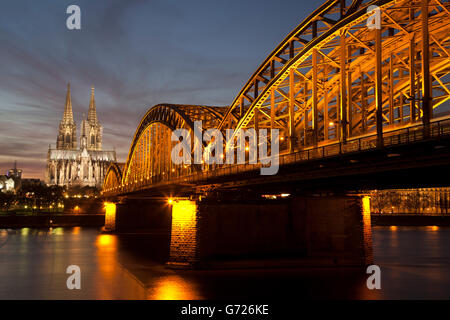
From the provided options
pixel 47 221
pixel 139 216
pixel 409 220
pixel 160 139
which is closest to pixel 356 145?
pixel 160 139

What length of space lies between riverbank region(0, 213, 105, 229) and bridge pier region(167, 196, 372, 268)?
86.0m

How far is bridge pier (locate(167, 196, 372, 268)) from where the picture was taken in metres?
41.9

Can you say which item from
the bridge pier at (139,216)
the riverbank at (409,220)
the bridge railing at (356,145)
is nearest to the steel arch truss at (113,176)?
the bridge pier at (139,216)

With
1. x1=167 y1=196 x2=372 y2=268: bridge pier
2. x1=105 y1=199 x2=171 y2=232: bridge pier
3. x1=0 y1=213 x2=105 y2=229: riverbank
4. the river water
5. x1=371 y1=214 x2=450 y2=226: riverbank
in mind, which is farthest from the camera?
x1=371 y1=214 x2=450 y2=226: riverbank

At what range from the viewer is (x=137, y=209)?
10369 cm

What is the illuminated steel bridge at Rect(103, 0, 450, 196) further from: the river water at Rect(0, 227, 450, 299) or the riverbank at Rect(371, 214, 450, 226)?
the riverbank at Rect(371, 214, 450, 226)

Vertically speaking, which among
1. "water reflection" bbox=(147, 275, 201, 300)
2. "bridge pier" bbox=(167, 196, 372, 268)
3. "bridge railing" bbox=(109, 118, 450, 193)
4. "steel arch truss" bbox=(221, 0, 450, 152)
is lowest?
"water reflection" bbox=(147, 275, 201, 300)

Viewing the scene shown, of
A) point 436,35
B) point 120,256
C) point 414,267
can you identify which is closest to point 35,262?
point 120,256

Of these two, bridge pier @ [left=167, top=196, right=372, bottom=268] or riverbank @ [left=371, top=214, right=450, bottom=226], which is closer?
bridge pier @ [left=167, top=196, right=372, bottom=268]

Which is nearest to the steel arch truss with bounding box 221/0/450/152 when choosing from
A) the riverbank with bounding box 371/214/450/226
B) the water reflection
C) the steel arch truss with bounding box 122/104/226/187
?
the water reflection

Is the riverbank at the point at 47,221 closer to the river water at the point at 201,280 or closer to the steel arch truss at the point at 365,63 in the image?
the river water at the point at 201,280

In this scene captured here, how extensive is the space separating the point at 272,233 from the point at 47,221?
9351 centimetres

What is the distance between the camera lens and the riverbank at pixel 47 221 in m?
118
